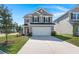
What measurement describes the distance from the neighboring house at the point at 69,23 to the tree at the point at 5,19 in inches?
102

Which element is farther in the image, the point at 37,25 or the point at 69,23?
the point at 37,25

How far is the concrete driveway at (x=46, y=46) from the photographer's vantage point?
12473 millimetres

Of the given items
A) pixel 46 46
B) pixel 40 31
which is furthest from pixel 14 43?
pixel 40 31

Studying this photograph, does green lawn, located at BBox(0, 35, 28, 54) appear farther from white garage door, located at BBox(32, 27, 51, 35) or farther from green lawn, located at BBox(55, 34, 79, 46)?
green lawn, located at BBox(55, 34, 79, 46)

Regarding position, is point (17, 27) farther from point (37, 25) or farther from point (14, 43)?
point (37, 25)

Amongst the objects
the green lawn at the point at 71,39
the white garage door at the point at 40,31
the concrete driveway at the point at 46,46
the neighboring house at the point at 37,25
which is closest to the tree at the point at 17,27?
the neighboring house at the point at 37,25

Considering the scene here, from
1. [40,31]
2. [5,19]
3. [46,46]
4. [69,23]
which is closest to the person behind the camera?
[46,46]

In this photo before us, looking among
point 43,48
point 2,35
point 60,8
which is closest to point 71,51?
point 43,48

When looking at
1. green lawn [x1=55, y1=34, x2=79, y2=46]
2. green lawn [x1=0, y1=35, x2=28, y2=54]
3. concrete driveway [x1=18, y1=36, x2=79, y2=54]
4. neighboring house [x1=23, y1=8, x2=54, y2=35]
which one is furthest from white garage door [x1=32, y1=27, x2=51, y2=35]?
green lawn [x1=55, y1=34, x2=79, y2=46]

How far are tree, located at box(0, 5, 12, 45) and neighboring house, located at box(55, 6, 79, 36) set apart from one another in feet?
8.51

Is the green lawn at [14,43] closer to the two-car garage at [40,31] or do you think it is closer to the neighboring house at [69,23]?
the two-car garage at [40,31]

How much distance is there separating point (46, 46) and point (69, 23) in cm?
194

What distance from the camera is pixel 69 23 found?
1392 centimetres
